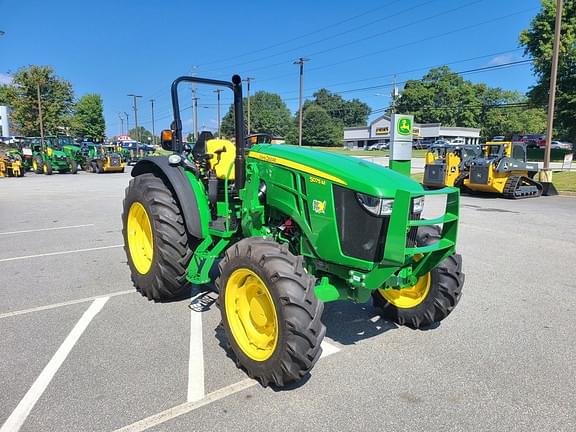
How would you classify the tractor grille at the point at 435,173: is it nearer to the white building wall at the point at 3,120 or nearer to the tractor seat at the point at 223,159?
the tractor seat at the point at 223,159

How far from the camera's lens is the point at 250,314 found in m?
3.15

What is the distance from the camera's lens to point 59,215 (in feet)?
33.2

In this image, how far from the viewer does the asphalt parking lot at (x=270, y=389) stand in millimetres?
2551

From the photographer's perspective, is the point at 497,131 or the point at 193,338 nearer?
the point at 193,338

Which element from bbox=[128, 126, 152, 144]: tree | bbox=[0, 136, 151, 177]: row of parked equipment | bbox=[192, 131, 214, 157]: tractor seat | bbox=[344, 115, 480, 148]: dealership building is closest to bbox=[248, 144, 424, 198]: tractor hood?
bbox=[192, 131, 214, 157]: tractor seat

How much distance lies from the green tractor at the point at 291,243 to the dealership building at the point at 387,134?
232ft

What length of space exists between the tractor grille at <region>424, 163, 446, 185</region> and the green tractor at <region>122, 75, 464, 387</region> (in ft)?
43.5

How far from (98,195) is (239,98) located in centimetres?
1215

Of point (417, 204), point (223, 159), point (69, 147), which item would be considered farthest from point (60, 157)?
point (417, 204)

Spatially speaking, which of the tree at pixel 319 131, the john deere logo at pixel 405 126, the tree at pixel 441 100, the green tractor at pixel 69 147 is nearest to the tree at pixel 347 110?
the tree at pixel 319 131

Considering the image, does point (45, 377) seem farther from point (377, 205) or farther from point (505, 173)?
point (505, 173)

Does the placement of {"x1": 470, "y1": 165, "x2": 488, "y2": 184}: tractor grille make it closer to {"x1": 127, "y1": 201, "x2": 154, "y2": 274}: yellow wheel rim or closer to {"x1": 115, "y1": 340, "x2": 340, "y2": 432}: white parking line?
{"x1": 127, "y1": 201, "x2": 154, "y2": 274}: yellow wheel rim

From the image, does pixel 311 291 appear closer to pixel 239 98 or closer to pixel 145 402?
pixel 145 402

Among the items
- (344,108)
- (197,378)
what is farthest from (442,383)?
(344,108)
